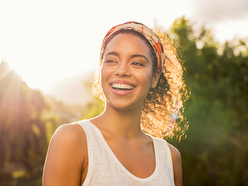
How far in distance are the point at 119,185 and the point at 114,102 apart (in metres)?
0.60

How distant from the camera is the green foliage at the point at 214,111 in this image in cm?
2055

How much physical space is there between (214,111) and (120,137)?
67.9 ft

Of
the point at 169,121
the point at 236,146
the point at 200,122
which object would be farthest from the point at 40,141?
the point at 169,121

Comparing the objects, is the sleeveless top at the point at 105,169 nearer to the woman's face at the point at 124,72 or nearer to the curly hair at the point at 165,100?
the woman's face at the point at 124,72

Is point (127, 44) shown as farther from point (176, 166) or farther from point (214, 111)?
point (214, 111)

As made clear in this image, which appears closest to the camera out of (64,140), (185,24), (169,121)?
(64,140)

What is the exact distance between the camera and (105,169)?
1.91 m

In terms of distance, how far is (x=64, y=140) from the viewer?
72.5 inches

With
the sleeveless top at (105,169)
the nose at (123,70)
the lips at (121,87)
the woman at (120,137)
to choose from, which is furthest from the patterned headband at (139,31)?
the sleeveless top at (105,169)

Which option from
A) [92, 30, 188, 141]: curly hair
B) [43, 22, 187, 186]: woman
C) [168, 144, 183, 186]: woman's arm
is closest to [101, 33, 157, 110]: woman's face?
[43, 22, 187, 186]: woman

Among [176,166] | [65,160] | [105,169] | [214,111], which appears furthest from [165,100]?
[214,111]

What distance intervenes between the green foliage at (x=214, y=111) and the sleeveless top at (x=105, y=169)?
15.6 m

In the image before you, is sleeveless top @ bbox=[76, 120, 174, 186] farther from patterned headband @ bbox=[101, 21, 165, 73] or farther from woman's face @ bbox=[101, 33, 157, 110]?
patterned headband @ bbox=[101, 21, 165, 73]

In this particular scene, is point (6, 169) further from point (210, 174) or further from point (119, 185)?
point (119, 185)
